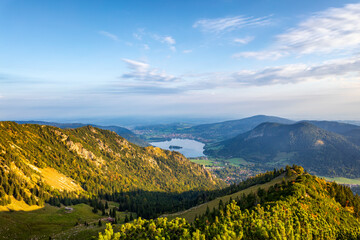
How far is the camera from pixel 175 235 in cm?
5484

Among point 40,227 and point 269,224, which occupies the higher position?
point 269,224

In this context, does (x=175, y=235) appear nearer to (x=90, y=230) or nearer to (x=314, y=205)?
(x=90, y=230)

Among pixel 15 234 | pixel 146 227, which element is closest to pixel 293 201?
pixel 146 227

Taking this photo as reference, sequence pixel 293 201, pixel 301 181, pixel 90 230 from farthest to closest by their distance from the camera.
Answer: pixel 301 181 < pixel 90 230 < pixel 293 201

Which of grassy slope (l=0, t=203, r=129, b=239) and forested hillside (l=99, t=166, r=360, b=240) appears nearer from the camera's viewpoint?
forested hillside (l=99, t=166, r=360, b=240)

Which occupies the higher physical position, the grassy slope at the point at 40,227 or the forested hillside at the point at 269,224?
the forested hillside at the point at 269,224

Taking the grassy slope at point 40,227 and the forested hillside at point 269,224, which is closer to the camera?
the forested hillside at point 269,224

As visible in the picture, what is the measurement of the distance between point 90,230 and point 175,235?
172ft

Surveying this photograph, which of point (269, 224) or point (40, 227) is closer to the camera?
point (269, 224)

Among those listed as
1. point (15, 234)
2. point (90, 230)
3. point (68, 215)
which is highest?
point (15, 234)

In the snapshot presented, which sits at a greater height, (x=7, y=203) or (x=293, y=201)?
(x=293, y=201)

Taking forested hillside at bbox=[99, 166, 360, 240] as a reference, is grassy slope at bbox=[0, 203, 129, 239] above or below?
below

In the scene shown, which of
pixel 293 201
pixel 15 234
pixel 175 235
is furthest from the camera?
pixel 293 201

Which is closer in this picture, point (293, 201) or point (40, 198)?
point (293, 201)
